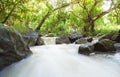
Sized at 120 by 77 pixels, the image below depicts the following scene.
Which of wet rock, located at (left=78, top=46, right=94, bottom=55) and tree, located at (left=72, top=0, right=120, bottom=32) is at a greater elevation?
tree, located at (left=72, top=0, right=120, bottom=32)

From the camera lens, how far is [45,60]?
20.2 feet

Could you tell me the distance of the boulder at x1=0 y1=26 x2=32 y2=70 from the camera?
5110mm

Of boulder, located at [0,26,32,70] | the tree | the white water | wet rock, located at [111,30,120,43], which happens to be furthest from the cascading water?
the tree

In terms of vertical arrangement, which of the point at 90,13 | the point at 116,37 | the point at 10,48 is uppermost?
the point at 90,13

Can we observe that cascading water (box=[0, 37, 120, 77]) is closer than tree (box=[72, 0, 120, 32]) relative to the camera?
Yes

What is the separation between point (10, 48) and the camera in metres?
5.38

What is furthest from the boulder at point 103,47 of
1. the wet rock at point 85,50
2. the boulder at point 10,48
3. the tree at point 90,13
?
the tree at point 90,13

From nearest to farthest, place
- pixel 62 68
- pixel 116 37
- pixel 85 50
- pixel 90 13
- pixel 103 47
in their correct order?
pixel 62 68, pixel 85 50, pixel 103 47, pixel 116 37, pixel 90 13

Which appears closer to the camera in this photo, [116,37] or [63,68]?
[63,68]

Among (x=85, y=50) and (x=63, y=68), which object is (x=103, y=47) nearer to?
(x=85, y=50)

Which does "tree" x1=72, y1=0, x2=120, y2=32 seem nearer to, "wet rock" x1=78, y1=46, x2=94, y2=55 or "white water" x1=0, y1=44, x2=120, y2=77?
"wet rock" x1=78, y1=46, x2=94, y2=55

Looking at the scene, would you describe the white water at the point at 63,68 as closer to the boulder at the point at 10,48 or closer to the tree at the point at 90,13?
the boulder at the point at 10,48

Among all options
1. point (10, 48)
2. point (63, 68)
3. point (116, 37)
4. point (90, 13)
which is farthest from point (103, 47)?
point (90, 13)

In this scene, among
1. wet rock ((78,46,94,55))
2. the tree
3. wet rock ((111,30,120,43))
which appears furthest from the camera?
the tree
